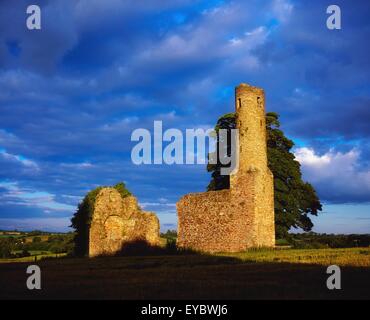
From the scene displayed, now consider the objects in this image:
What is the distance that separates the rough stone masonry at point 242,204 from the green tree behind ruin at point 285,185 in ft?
9.79

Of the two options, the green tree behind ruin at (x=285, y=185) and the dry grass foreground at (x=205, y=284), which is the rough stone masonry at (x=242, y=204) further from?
the dry grass foreground at (x=205, y=284)

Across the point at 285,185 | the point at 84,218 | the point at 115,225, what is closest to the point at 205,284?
the point at 115,225

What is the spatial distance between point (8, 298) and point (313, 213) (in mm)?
26555

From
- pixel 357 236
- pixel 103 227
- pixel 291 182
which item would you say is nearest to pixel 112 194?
→ pixel 103 227

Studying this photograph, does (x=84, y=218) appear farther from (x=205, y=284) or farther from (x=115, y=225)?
(x=205, y=284)

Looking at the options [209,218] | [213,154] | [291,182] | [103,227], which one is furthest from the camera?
[213,154]

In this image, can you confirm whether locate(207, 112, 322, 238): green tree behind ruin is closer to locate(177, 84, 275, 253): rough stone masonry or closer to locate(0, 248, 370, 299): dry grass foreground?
locate(177, 84, 275, 253): rough stone masonry

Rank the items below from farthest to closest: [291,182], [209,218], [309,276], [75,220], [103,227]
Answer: [75,220] < [291,182] < [209,218] < [103,227] < [309,276]

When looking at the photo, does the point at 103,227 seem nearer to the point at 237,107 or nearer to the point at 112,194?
the point at 112,194

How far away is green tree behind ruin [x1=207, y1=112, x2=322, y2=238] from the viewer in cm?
3219

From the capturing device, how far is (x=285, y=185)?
33.0m

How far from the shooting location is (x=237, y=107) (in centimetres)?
3047

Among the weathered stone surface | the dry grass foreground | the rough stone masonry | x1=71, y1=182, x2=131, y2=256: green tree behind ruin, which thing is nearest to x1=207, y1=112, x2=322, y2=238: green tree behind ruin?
the rough stone masonry

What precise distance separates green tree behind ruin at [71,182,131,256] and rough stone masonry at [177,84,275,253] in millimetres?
14965
